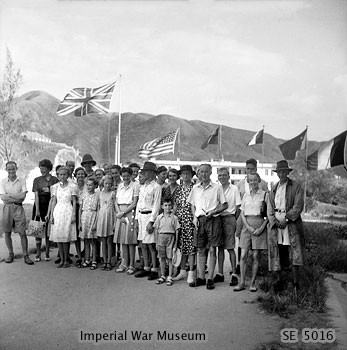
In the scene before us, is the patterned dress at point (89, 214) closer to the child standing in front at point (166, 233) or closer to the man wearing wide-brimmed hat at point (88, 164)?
the man wearing wide-brimmed hat at point (88, 164)

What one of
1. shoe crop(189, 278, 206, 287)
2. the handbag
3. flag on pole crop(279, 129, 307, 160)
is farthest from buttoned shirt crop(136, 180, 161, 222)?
flag on pole crop(279, 129, 307, 160)

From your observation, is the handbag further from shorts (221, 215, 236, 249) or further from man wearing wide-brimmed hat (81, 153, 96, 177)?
shorts (221, 215, 236, 249)

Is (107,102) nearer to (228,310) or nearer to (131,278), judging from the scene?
(131,278)

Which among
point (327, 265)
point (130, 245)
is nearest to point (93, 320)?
point (130, 245)

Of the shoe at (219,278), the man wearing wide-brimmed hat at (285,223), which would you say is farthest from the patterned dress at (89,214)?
the man wearing wide-brimmed hat at (285,223)

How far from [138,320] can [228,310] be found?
1097mm

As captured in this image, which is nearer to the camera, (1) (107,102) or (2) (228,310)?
(2) (228,310)

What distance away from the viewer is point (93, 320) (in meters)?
4.52

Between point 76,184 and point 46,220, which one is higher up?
point 76,184

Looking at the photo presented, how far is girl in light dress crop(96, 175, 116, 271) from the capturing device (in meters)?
6.96

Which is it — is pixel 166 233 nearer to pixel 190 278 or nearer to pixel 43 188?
pixel 190 278

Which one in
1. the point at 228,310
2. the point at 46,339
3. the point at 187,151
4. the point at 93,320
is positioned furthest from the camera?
the point at 187,151

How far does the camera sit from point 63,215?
712 cm

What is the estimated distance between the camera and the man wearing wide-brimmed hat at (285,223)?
5.60m
